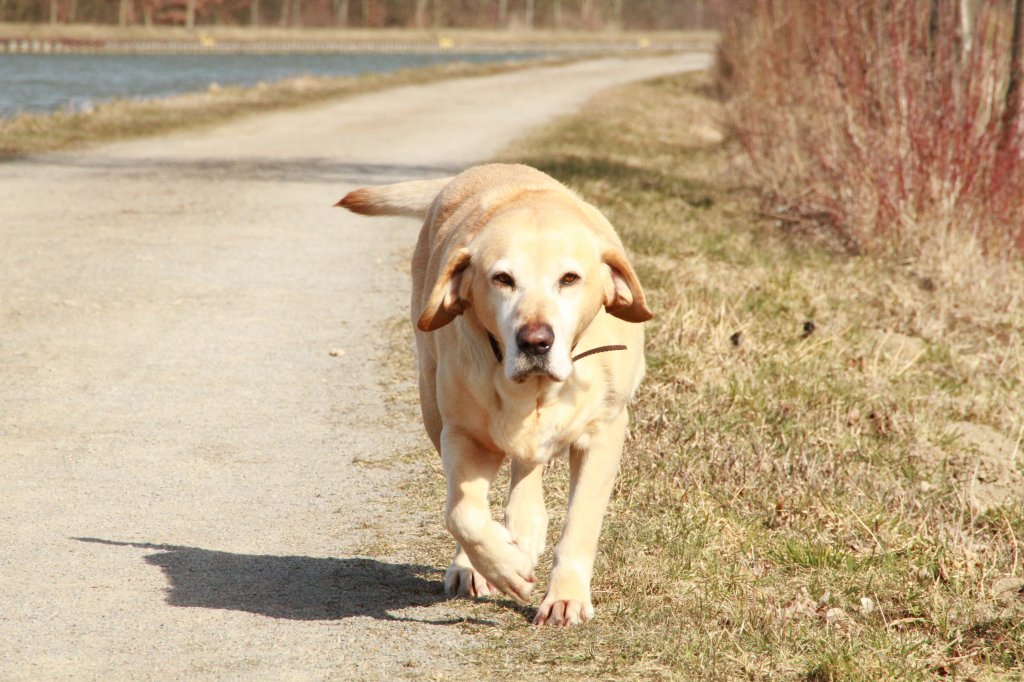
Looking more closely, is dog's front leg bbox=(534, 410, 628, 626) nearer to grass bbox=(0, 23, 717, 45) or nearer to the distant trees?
grass bbox=(0, 23, 717, 45)

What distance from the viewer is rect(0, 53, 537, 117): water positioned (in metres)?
26.9

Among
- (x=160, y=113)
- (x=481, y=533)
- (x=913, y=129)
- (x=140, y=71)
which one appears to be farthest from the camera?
(x=140, y=71)

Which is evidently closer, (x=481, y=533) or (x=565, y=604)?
(x=481, y=533)

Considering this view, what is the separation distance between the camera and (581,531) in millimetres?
3938

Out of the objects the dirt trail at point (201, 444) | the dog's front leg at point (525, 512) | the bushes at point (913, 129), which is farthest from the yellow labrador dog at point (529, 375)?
the bushes at point (913, 129)

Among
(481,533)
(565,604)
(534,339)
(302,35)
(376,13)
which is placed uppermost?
(534,339)

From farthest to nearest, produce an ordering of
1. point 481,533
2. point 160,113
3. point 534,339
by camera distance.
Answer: point 160,113 → point 481,533 → point 534,339

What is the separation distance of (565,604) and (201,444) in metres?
2.25

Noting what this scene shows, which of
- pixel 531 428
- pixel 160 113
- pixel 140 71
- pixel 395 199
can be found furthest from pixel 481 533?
pixel 140 71

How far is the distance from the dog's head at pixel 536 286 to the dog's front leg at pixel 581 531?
36 centimetres

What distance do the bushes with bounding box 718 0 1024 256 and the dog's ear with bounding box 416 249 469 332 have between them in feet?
23.7

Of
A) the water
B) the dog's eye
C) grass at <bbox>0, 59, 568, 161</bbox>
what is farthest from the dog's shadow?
the water

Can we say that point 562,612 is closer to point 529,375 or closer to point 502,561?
point 502,561

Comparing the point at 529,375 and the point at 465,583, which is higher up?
the point at 529,375
